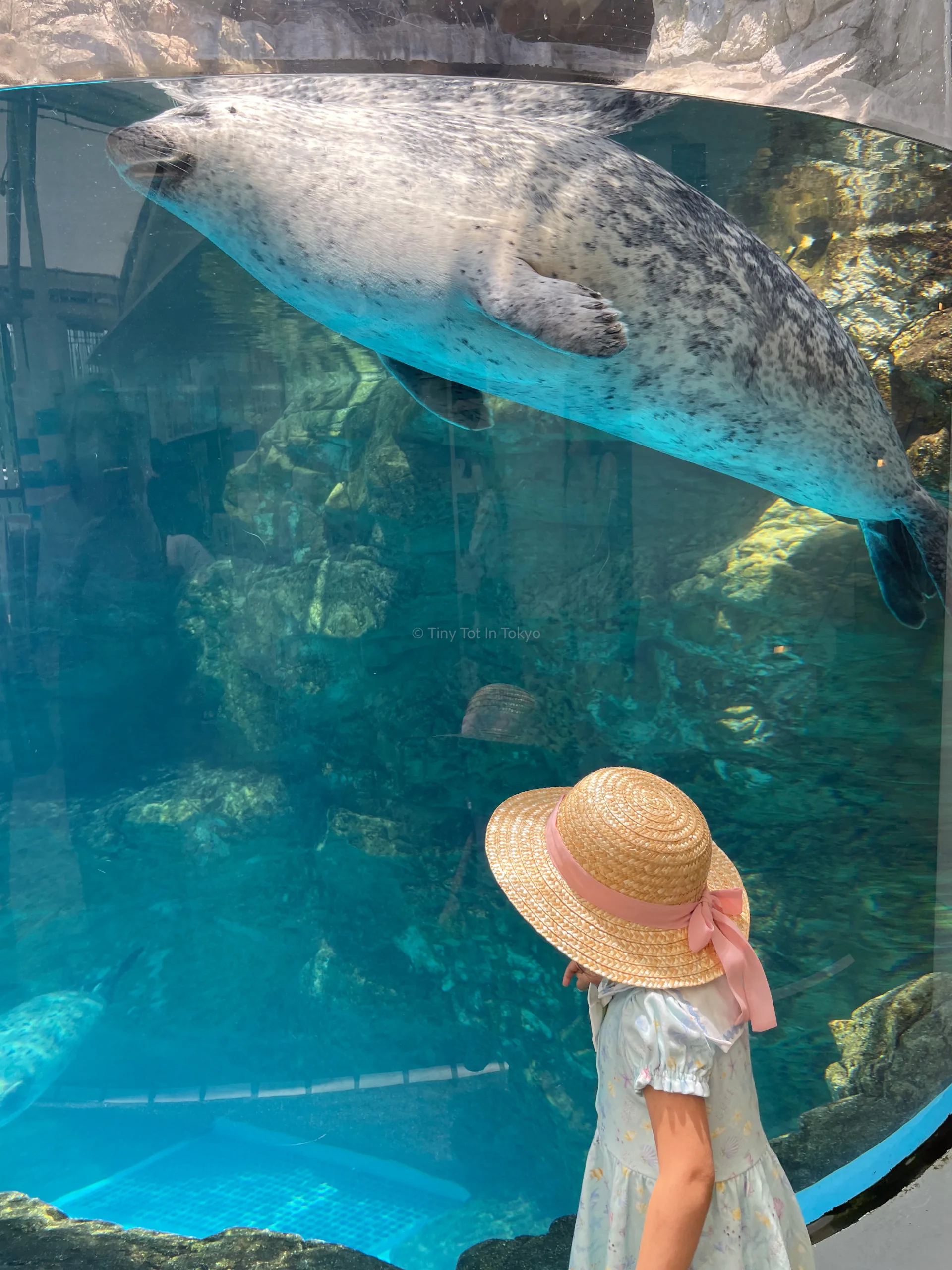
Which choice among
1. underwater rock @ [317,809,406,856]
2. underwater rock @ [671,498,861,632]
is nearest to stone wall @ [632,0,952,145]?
underwater rock @ [671,498,861,632]

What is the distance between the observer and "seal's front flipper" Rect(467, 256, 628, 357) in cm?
229

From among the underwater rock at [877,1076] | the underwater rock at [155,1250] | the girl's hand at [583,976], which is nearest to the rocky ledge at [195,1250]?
the underwater rock at [155,1250]

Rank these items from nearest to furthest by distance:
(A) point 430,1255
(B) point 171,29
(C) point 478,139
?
(B) point 171,29, (C) point 478,139, (A) point 430,1255

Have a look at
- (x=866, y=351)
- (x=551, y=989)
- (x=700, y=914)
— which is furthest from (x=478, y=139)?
(x=551, y=989)

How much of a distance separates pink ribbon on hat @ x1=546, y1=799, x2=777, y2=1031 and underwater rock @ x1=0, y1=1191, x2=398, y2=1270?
7.82 ft

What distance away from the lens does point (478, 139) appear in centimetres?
262

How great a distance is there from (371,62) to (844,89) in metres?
1.70

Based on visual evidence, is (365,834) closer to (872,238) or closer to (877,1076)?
(877,1076)

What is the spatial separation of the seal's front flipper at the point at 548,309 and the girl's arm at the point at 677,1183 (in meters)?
1.90

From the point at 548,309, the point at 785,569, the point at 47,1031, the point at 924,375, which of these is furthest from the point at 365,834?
the point at 924,375

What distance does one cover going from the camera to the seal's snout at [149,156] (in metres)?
2.63

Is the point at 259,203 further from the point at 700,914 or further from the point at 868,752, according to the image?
the point at 868,752

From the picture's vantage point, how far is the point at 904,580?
10.5 ft

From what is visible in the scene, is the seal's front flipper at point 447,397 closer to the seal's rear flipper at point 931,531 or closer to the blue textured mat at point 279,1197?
the seal's rear flipper at point 931,531
